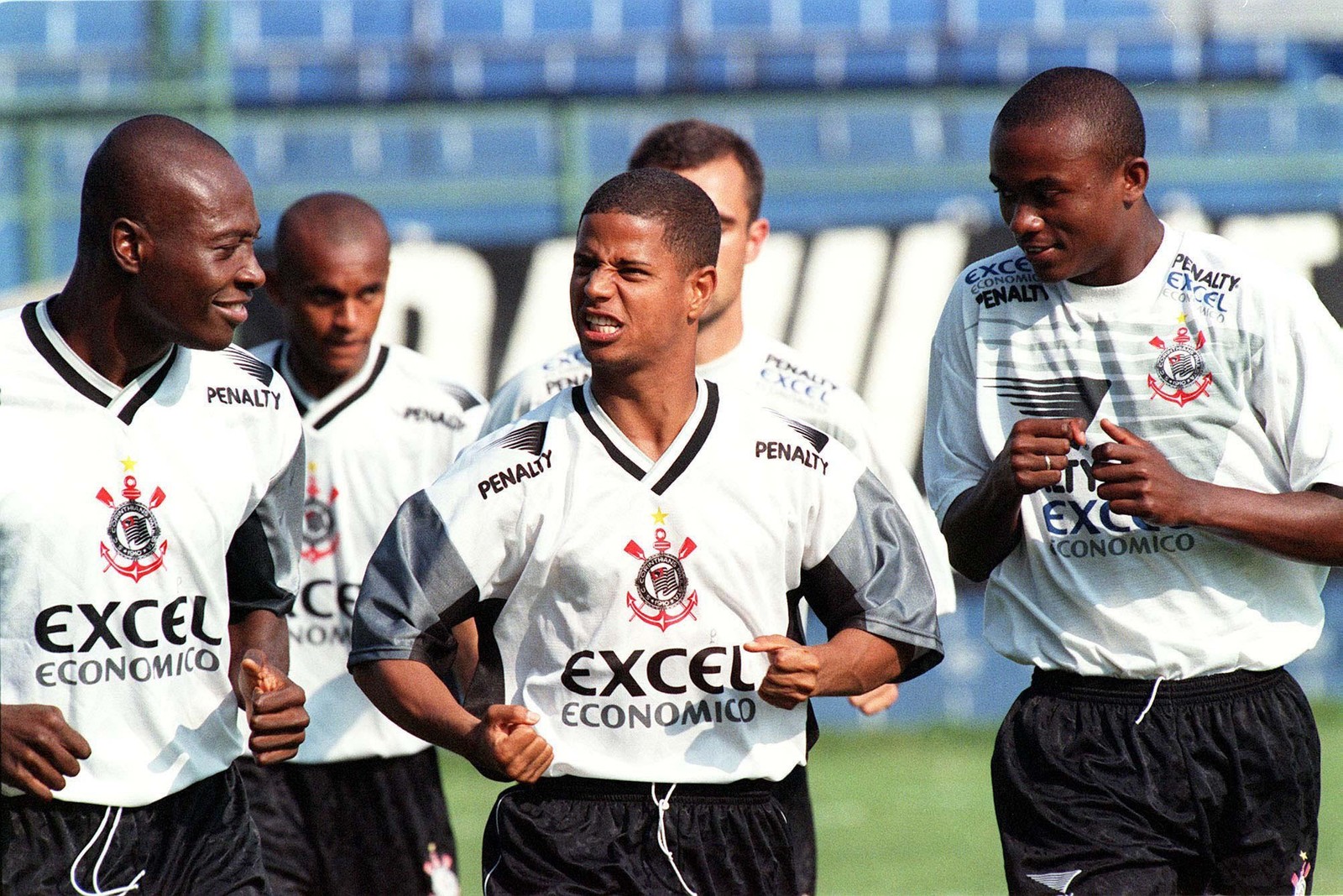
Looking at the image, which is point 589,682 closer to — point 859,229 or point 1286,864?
point 1286,864

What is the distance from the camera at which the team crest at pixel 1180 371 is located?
3.81 metres

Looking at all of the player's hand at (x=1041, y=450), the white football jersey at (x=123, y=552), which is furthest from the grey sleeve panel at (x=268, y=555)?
the player's hand at (x=1041, y=450)

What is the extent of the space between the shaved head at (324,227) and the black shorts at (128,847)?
81.2 inches

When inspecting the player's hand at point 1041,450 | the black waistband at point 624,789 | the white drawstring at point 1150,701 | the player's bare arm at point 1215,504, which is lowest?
the black waistband at point 624,789

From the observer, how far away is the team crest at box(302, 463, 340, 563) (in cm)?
520

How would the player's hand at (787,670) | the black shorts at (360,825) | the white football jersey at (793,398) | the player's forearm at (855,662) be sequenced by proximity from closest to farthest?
the player's hand at (787,670)
the player's forearm at (855,662)
the white football jersey at (793,398)
the black shorts at (360,825)

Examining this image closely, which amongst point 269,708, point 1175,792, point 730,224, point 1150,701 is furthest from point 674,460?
point 730,224

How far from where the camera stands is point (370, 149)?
11.2 metres

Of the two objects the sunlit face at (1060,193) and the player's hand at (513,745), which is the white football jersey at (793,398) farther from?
the player's hand at (513,745)

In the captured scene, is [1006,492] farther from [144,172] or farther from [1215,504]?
[144,172]

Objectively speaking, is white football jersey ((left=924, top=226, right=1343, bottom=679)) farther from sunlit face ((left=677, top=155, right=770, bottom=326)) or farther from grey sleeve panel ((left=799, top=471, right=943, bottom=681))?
sunlit face ((left=677, top=155, right=770, bottom=326))

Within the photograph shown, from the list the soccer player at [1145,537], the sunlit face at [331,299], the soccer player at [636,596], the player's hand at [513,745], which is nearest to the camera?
the player's hand at [513,745]

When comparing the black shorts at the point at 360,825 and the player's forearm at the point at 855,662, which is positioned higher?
the player's forearm at the point at 855,662

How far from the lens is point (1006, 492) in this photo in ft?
11.9
